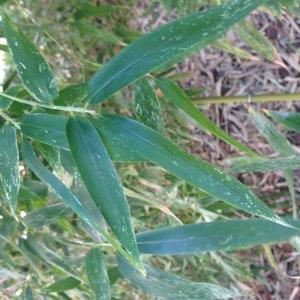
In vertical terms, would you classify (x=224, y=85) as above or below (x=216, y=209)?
above

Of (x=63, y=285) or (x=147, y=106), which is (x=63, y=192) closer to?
(x=147, y=106)

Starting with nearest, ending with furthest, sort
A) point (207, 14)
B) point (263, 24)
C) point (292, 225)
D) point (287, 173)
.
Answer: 1. point (207, 14)
2. point (292, 225)
3. point (287, 173)
4. point (263, 24)

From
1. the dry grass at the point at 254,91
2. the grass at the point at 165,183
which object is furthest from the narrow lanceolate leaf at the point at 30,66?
the dry grass at the point at 254,91

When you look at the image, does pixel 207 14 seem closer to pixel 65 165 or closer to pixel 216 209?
pixel 65 165

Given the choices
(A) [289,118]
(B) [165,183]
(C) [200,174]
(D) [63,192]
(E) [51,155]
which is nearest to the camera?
(C) [200,174]

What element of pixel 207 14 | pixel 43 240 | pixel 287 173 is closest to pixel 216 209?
pixel 287 173

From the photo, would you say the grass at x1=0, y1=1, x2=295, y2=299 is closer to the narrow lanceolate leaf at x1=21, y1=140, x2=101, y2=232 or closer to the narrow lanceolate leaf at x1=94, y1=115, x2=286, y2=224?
the narrow lanceolate leaf at x1=21, y1=140, x2=101, y2=232

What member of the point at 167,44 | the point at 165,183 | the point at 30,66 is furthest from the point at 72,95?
the point at 165,183
